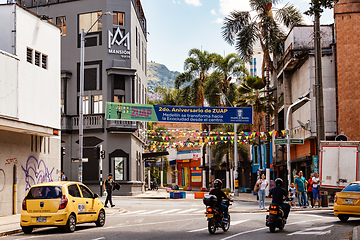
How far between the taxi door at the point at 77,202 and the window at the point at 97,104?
101 ft

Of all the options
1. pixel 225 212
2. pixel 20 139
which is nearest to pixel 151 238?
pixel 225 212

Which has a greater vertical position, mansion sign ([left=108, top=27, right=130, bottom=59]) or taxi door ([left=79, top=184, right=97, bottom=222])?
mansion sign ([left=108, top=27, right=130, bottom=59])

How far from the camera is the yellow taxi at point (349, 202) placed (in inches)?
738

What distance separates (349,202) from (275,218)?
14.2 feet

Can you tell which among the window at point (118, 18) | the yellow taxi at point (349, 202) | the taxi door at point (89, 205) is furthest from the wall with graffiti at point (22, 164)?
the window at point (118, 18)

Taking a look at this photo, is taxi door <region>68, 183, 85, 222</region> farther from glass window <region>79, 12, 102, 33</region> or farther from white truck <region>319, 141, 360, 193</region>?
glass window <region>79, 12, 102, 33</region>

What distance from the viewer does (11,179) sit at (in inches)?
942

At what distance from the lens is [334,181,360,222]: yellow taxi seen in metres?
18.7

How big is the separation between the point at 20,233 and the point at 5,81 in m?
7.26

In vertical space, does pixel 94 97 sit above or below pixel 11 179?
above

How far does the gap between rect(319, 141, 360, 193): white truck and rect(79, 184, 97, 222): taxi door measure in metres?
10.8

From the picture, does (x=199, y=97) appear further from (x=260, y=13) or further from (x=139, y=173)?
(x=260, y=13)

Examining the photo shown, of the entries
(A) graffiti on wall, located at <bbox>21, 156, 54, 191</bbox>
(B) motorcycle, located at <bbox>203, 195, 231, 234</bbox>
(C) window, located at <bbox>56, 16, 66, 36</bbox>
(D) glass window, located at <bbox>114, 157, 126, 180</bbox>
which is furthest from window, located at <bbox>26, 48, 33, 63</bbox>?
(C) window, located at <bbox>56, 16, 66, 36</bbox>

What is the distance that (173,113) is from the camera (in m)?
39.4
